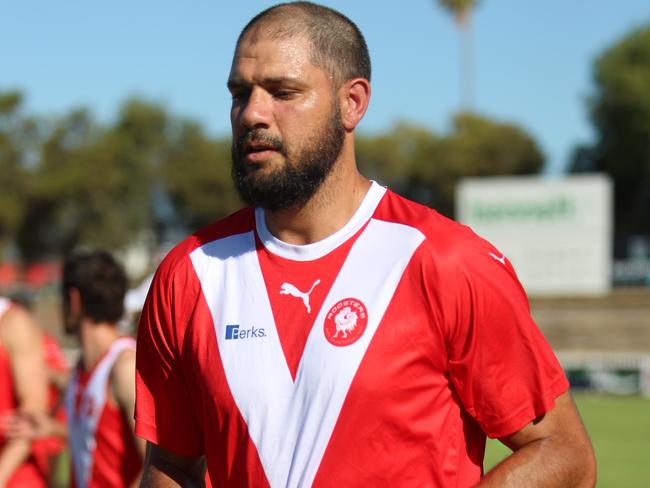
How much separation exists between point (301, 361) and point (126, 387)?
7.66 ft

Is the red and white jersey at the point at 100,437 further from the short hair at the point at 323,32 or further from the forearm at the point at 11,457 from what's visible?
the short hair at the point at 323,32

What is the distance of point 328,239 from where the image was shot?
2.89m

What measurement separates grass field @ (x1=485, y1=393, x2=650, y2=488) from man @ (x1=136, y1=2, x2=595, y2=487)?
11.0 metres

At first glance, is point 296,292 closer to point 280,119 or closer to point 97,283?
point 280,119

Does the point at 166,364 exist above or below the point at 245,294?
below

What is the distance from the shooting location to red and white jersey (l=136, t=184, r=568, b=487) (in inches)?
104

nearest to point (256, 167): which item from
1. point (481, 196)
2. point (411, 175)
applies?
point (481, 196)

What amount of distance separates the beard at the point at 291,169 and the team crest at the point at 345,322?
0.30m

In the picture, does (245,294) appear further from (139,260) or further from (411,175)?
(139,260)

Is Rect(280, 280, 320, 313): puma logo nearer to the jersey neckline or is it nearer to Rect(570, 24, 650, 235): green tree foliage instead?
the jersey neckline

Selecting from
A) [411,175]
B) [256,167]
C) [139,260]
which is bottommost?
[139,260]

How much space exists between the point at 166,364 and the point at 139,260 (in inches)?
2972

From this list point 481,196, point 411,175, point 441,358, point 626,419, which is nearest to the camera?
point 441,358

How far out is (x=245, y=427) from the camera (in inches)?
109
